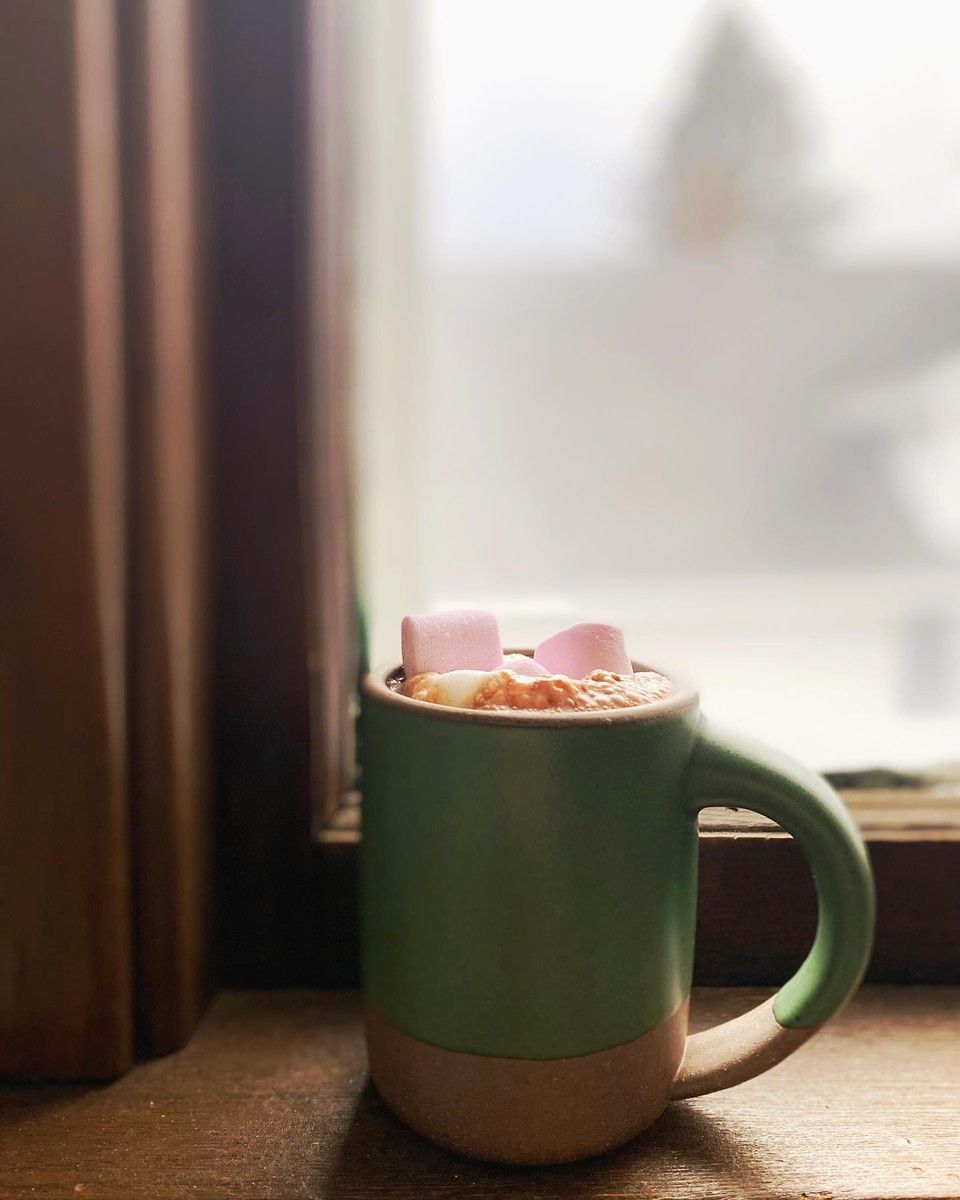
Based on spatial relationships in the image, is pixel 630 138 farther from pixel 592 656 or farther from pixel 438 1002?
pixel 438 1002

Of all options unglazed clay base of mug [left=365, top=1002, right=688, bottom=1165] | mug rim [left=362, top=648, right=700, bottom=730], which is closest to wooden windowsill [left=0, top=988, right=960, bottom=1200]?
unglazed clay base of mug [left=365, top=1002, right=688, bottom=1165]

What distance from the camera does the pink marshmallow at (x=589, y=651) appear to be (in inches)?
20.6

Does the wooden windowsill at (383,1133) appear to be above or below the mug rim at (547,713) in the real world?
below

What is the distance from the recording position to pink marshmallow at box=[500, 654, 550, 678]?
0.53m

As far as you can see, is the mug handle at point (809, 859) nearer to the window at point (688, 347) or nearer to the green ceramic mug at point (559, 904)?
the green ceramic mug at point (559, 904)

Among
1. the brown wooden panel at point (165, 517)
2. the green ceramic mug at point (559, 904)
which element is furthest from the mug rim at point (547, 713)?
the brown wooden panel at point (165, 517)

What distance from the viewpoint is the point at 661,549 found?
26.9 inches

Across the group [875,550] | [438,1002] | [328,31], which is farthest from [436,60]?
[438,1002]

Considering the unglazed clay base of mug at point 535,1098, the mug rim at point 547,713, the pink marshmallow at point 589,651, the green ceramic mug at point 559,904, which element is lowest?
the unglazed clay base of mug at point 535,1098

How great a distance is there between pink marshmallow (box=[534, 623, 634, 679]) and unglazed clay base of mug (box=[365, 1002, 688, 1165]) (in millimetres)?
182

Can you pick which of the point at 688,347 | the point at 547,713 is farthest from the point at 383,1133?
the point at 688,347

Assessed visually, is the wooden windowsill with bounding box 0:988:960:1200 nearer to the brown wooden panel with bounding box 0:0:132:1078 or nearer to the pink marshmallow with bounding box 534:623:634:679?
the brown wooden panel with bounding box 0:0:132:1078

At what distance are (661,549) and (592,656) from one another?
18cm

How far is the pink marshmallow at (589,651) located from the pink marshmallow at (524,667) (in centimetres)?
1
